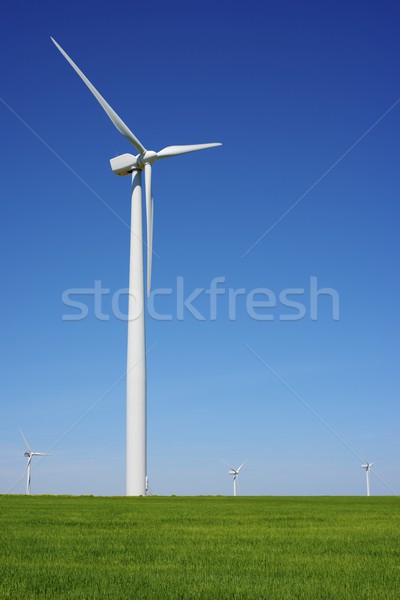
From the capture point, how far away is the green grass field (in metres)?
9.60

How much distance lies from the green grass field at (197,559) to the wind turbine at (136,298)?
21893 mm

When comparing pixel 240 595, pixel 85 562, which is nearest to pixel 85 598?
pixel 240 595

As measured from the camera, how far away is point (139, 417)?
4247 centimetres

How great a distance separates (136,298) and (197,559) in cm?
3307

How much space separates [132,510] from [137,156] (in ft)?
105

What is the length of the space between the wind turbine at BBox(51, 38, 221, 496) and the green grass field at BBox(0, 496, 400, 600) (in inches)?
862

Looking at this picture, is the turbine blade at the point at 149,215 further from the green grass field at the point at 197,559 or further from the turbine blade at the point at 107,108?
the green grass field at the point at 197,559

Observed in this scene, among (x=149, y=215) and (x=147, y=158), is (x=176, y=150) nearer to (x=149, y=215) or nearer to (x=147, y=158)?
(x=147, y=158)

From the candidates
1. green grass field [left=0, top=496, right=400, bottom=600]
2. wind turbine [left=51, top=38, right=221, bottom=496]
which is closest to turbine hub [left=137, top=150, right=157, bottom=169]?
wind turbine [left=51, top=38, right=221, bottom=496]

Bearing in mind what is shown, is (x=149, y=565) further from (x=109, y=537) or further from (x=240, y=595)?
(x=109, y=537)

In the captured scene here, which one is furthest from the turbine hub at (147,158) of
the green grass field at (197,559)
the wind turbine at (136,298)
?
the green grass field at (197,559)

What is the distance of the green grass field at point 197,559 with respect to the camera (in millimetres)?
9602

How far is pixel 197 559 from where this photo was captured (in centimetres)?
1227

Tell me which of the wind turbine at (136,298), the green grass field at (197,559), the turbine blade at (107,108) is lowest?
the green grass field at (197,559)
